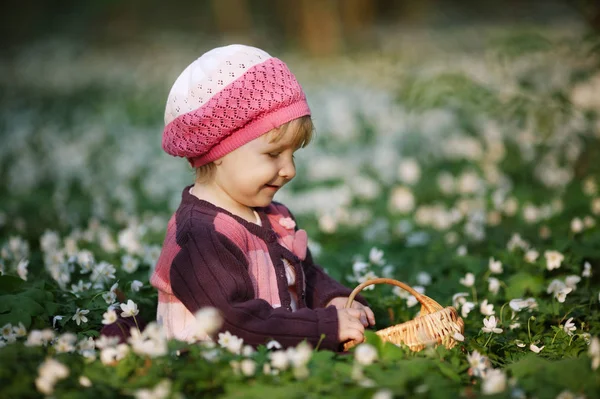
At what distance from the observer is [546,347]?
12.4ft

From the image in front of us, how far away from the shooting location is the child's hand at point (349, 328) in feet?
10.9

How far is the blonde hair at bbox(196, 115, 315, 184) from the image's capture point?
3.52 metres

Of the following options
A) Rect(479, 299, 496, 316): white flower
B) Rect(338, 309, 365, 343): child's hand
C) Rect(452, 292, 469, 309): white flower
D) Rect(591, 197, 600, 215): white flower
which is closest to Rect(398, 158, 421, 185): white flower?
Rect(591, 197, 600, 215): white flower

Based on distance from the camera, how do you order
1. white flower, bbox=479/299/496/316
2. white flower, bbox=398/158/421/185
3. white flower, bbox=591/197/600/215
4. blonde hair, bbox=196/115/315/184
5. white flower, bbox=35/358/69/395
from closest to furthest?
white flower, bbox=35/358/69/395 → blonde hair, bbox=196/115/315/184 → white flower, bbox=479/299/496/316 → white flower, bbox=591/197/600/215 → white flower, bbox=398/158/421/185

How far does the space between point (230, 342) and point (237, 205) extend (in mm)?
836

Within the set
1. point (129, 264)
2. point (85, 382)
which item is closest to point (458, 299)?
point (129, 264)

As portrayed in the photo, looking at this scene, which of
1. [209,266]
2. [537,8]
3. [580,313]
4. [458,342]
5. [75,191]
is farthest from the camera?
[537,8]

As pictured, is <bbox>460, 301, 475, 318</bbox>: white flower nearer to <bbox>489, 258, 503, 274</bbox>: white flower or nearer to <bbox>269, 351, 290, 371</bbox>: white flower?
<bbox>489, 258, 503, 274</bbox>: white flower

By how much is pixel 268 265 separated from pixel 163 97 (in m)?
11.4

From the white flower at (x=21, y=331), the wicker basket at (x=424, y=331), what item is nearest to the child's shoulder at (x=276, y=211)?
the wicker basket at (x=424, y=331)

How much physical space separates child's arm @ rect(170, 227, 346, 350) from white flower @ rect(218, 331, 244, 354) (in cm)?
9

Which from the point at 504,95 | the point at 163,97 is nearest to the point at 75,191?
the point at 504,95

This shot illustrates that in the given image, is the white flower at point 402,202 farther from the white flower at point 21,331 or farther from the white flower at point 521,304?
the white flower at point 21,331

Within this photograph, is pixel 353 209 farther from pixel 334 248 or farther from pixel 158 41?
pixel 158 41
